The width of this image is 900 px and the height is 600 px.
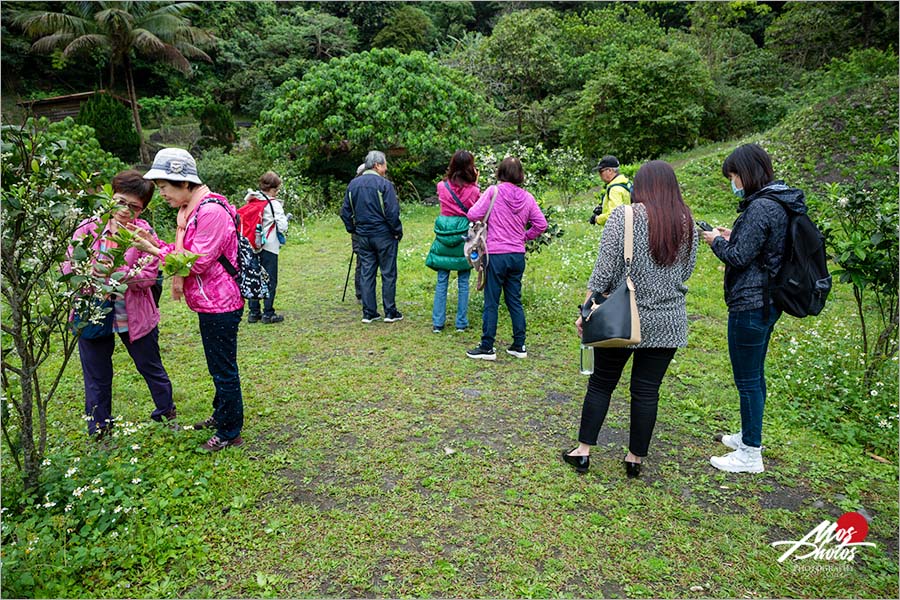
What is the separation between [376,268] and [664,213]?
3.88 m

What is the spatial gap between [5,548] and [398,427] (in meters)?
2.15

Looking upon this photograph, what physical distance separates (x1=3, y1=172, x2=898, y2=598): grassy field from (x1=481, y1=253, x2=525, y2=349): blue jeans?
0.30 meters

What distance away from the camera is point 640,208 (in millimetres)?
3059

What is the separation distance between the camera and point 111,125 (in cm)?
1864

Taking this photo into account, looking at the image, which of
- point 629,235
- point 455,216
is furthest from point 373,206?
point 629,235

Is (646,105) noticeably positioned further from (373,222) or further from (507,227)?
(507,227)

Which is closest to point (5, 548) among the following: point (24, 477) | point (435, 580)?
point (24, 477)

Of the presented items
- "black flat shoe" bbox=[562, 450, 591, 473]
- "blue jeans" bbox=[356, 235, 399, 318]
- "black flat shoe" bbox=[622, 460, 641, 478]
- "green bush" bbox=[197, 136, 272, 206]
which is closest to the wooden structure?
"green bush" bbox=[197, 136, 272, 206]

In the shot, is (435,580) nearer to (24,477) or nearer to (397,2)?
(24,477)

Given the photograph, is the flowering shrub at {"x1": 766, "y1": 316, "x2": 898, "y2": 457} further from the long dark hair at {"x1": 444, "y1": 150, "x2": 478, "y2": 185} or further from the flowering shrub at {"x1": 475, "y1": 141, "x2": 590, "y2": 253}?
the flowering shrub at {"x1": 475, "y1": 141, "x2": 590, "y2": 253}

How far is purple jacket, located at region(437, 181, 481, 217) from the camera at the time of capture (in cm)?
549

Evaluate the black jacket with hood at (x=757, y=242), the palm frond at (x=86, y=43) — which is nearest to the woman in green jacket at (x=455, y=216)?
the black jacket with hood at (x=757, y=242)

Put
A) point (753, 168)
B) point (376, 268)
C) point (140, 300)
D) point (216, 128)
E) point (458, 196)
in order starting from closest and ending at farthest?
1. point (753, 168)
2. point (140, 300)
3. point (458, 196)
4. point (376, 268)
5. point (216, 128)

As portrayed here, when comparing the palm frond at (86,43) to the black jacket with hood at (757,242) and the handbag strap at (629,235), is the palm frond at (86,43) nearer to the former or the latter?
the handbag strap at (629,235)
